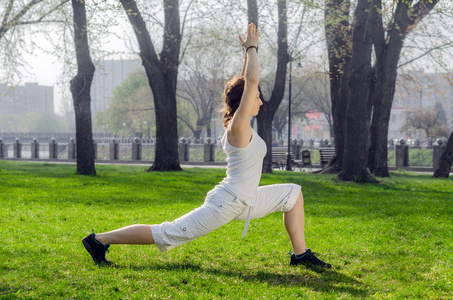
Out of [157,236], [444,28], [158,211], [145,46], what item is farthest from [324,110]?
[157,236]

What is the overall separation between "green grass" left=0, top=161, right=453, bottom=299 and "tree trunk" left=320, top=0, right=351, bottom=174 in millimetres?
8011

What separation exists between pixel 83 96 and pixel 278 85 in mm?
6630

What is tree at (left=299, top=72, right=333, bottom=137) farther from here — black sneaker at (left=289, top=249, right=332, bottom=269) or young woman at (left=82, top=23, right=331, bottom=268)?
young woman at (left=82, top=23, right=331, bottom=268)

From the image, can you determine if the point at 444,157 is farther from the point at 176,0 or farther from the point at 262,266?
the point at 262,266

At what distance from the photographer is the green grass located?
3.96m

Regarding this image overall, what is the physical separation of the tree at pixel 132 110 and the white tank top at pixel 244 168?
156 ft

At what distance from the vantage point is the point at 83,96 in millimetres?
14656

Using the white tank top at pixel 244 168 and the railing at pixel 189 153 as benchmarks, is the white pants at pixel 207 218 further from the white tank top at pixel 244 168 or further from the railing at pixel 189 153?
the railing at pixel 189 153

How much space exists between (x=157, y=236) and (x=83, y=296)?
0.79 m

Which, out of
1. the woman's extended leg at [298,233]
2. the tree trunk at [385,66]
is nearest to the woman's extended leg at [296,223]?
the woman's extended leg at [298,233]

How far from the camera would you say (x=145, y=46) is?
16.7 metres

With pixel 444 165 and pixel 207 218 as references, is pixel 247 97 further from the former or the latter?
pixel 444 165

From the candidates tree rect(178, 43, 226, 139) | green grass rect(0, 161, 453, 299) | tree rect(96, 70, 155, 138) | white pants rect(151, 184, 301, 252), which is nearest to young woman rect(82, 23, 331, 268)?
white pants rect(151, 184, 301, 252)

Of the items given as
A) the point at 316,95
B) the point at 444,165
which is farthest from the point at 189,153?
the point at 444,165
